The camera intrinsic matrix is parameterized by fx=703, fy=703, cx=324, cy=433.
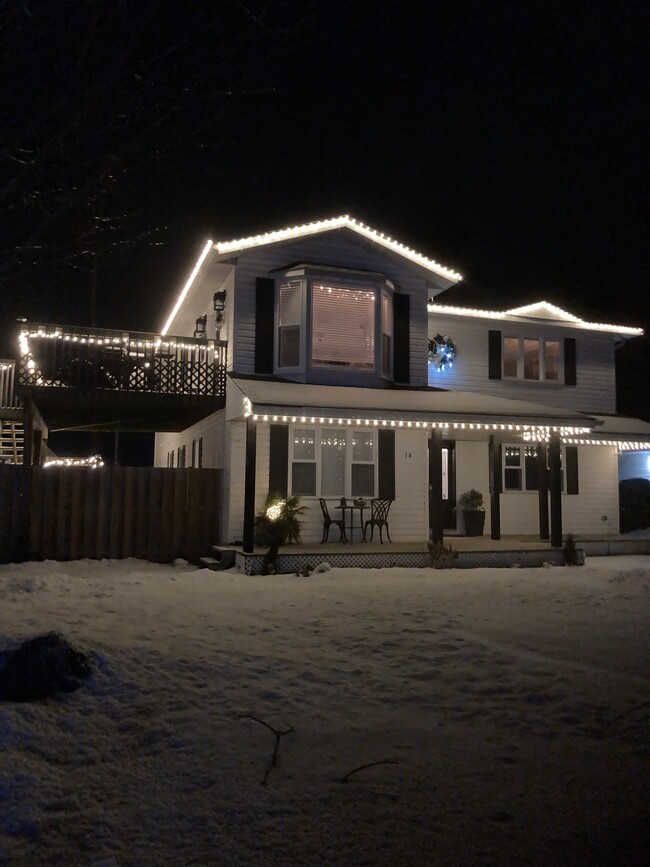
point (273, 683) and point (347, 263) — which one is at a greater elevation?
point (347, 263)

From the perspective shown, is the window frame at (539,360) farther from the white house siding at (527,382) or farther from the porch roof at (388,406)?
the porch roof at (388,406)

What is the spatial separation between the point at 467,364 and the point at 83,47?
12.4m

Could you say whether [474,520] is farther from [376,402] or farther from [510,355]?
[376,402]

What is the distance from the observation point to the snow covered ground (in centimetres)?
337

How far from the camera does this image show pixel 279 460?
14133mm

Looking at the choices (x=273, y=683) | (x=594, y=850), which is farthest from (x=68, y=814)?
(x=594, y=850)

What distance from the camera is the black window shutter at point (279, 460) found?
14078mm

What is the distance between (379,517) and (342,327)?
4.10 metres

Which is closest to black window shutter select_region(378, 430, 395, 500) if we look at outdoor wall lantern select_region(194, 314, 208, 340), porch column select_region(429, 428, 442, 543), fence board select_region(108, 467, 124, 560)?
porch column select_region(429, 428, 442, 543)

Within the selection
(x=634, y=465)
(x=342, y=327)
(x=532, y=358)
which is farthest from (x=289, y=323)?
(x=634, y=465)

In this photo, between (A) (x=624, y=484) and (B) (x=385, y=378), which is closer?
(B) (x=385, y=378)

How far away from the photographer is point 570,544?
13312 mm

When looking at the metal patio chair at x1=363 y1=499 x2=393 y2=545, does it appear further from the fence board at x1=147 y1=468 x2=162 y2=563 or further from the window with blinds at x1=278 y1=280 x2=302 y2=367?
the fence board at x1=147 y1=468 x2=162 y2=563

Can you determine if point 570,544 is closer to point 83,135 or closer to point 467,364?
point 467,364
